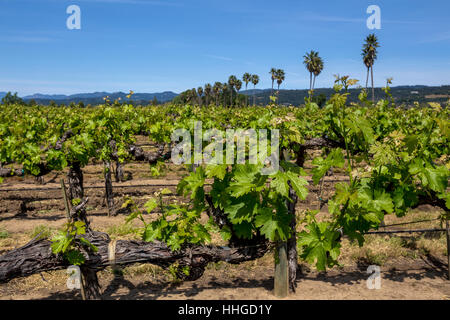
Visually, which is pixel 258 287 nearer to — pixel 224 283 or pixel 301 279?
pixel 224 283

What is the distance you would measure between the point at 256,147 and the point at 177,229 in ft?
4.77

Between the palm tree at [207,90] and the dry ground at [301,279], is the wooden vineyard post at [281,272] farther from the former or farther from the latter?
the palm tree at [207,90]

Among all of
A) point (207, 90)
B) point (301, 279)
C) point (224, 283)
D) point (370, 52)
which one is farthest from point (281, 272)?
point (207, 90)

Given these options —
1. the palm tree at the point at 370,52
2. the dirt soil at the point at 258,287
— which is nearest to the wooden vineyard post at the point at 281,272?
the dirt soil at the point at 258,287

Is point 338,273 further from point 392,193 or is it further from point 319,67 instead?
point 319,67

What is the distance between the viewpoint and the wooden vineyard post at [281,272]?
4336 mm

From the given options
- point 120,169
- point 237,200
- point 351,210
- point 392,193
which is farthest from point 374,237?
point 120,169

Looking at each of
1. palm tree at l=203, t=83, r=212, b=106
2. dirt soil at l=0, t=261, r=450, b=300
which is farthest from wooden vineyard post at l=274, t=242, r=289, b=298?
palm tree at l=203, t=83, r=212, b=106

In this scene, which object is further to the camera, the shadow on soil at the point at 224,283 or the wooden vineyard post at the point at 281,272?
the shadow on soil at the point at 224,283

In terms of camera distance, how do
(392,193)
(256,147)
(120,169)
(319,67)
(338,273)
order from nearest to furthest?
(256,147)
(392,193)
(338,273)
(120,169)
(319,67)

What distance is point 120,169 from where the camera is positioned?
45.0 feet

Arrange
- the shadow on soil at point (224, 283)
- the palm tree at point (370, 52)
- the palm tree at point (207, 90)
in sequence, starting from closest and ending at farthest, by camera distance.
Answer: the shadow on soil at point (224, 283) → the palm tree at point (370, 52) → the palm tree at point (207, 90)

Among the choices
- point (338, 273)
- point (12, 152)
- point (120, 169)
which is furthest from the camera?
point (120, 169)

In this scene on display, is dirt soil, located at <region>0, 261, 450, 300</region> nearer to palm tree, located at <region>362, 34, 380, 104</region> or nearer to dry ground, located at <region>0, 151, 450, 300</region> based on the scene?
dry ground, located at <region>0, 151, 450, 300</region>
